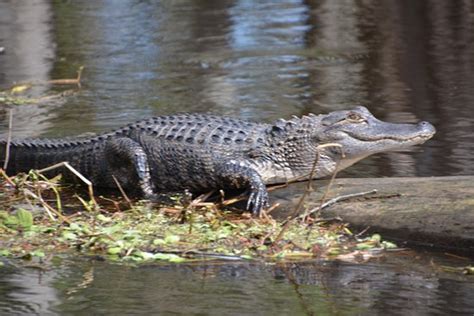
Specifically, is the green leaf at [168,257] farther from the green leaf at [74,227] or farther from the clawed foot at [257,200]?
the clawed foot at [257,200]

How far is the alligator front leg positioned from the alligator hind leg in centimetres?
57

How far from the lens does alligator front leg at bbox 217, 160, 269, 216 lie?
22.2 ft

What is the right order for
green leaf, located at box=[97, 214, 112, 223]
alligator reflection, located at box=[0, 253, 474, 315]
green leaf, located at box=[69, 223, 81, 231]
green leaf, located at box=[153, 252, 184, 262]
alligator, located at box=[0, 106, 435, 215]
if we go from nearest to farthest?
alligator reflection, located at box=[0, 253, 474, 315]
green leaf, located at box=[153, 252, 184, 262]
green leaf, located at box=[69, 223, 81, 231]
green leaf, located at box=[97, 214, 112, 223]
alligator, located at box=[0, 106, 435, 215]

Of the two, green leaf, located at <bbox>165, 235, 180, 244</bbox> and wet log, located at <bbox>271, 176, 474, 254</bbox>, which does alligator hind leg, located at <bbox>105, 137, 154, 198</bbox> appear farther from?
green leaf, located at <bbox>165, 235, 180, 244</bbox>

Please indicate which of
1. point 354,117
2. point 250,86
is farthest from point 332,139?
point 250,86

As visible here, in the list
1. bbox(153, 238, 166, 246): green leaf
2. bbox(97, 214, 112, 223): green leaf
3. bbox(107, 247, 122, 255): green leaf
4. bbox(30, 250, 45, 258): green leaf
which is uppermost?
bbox(30, 250, 45, 258): green leaf

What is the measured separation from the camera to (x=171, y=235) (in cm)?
597

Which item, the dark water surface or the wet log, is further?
the wet log

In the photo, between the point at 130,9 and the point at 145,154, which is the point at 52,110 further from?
the point at 130,9

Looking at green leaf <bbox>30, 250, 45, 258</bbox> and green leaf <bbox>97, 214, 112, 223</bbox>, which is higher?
green leaf <bbox>30, 250, 45, 258</bbox>

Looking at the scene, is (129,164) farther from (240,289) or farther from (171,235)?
(240,289)

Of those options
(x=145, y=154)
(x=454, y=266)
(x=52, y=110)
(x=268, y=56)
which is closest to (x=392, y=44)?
(x=268, y=56)

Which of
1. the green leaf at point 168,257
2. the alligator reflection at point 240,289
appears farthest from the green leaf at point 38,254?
the green leaf at point 168,257

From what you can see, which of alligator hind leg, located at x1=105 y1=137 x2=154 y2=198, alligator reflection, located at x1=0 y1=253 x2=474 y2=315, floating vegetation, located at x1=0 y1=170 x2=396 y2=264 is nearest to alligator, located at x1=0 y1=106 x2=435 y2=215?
alligator hind leg, located at x1=105 y1=137 x2=154 y2=198
